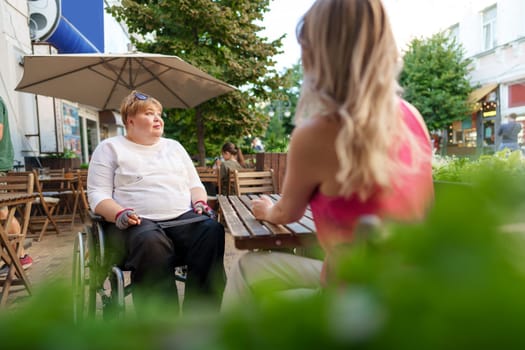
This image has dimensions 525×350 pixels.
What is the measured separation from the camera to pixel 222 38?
29.7ft

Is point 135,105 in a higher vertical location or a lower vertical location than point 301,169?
higher

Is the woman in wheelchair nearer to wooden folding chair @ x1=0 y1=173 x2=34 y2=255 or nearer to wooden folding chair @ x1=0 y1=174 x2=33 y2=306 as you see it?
wooden folding chair @ x1=0 y1=174 x2=33 y2=306

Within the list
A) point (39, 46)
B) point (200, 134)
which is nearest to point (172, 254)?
point (200, 134)

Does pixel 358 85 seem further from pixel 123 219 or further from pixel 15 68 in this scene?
pixel 15 68

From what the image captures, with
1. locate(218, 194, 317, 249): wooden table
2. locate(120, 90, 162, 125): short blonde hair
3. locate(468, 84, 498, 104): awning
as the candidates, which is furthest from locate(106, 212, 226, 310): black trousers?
locate(468, 84, 498, 104): awning

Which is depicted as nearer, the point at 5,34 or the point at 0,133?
the point at 0,133

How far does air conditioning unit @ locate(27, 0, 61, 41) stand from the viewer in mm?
9719

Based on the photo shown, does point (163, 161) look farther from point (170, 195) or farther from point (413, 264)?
point (413, 264)

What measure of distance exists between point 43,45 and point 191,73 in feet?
19.4

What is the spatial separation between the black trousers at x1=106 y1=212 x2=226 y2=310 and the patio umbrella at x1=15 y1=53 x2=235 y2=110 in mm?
3384

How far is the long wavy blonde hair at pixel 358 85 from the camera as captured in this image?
1.10m

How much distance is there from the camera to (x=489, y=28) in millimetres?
17594

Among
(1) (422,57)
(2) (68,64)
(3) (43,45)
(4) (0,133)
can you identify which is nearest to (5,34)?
(3) (43,45)

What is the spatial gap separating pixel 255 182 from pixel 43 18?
8743 mm
